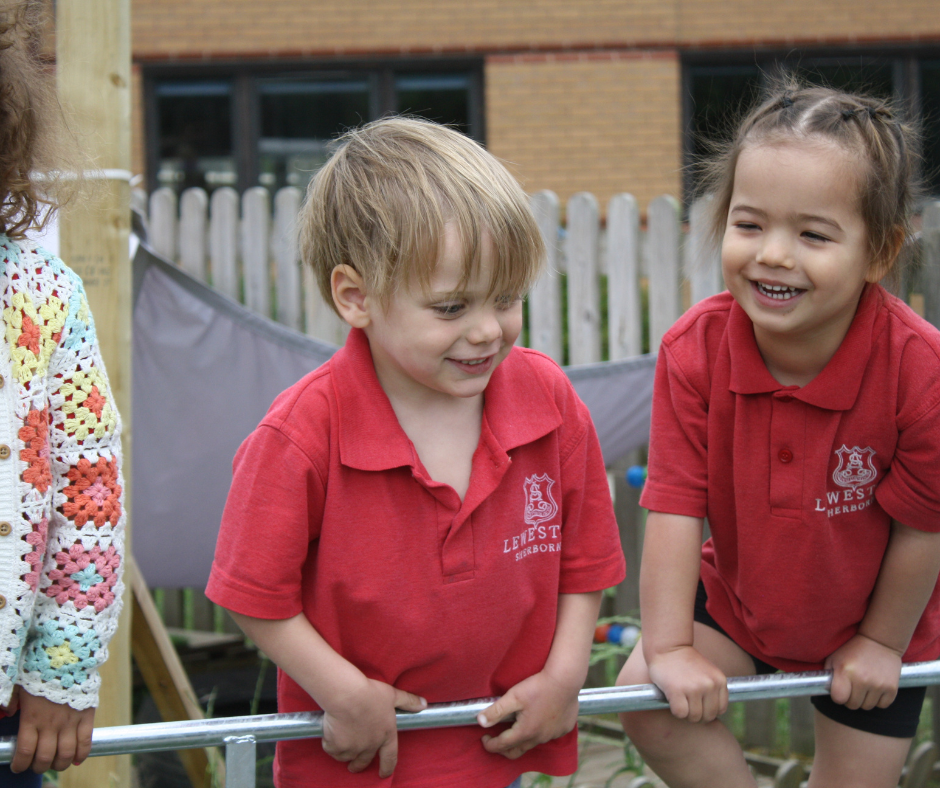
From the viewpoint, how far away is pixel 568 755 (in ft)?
5.53

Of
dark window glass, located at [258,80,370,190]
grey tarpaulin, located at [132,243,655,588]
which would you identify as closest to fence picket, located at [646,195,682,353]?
grey tarpaulin, located at [132,243,655,588]

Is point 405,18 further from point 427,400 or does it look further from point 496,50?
point 427,400

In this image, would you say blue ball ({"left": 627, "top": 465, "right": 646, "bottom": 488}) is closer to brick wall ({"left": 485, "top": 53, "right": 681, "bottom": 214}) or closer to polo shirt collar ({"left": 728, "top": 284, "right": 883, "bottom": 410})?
polo shirt collar ({"left": 728, "top": 284, "right": 883, "bottom": 410})

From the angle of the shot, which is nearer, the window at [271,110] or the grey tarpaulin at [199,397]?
the grey tarpaulin at [199,397]

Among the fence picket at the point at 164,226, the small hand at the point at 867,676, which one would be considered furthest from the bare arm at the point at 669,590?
the fence picket at the point at 164,226

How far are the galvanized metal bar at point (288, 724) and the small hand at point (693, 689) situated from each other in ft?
0.13

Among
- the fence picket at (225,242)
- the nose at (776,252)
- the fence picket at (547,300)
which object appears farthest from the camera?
the fence picket at (225,242)

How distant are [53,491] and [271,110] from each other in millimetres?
6807

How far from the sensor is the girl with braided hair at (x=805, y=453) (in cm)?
168

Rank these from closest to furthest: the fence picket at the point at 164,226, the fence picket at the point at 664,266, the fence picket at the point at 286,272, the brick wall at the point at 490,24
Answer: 1. the fence picket at the point at 664,266
2. the fence picket at the point at 286,272
3. the fence picket at the point at 164,226
4. the brick wall at the point at 490,24

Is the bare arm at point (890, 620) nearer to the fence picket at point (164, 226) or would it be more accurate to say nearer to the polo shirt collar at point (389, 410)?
the polo shirt collar at point (389, 410)

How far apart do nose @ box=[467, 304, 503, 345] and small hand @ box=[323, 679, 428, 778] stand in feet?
1.81

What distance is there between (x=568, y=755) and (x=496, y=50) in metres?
6.58

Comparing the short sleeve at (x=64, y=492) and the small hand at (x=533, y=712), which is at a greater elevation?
the short sleeve at (x=64, y=492)
